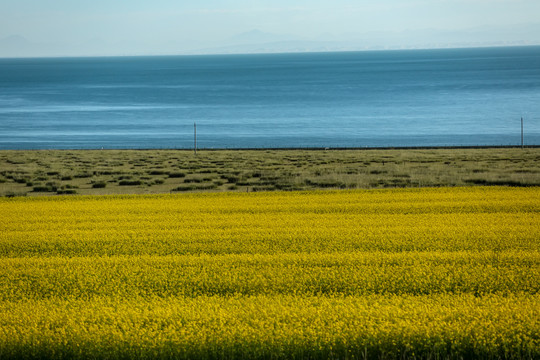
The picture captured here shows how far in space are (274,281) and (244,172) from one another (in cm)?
2255

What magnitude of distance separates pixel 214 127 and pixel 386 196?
68.4 meters

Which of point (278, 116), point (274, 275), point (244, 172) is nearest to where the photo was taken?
point (274, 275)

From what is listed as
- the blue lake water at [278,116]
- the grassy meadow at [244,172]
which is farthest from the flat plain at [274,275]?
the blue lake water at [278,116]

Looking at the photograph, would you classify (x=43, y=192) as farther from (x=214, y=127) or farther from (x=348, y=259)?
(x=214, y=127)

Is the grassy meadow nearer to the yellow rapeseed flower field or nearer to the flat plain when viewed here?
the flat plain

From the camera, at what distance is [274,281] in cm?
1049

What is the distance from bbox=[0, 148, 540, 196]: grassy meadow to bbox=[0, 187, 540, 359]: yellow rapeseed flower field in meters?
8.42

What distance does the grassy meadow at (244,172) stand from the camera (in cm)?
2622

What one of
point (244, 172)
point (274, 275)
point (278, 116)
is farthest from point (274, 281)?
point (278, 116)

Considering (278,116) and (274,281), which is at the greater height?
(278,116)

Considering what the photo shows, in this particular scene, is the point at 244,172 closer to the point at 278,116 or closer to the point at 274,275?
the point at 274,275

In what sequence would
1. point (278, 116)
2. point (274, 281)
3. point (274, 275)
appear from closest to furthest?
1. point (274, 281)
2. point (274, 275)
3. point (278, 116)

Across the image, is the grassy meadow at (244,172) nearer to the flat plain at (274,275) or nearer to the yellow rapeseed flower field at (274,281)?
the flat plain at (274,275)

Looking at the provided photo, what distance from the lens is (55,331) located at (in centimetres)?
852
